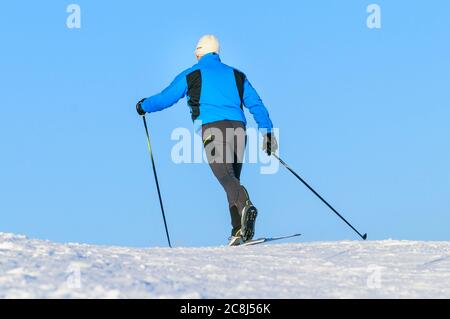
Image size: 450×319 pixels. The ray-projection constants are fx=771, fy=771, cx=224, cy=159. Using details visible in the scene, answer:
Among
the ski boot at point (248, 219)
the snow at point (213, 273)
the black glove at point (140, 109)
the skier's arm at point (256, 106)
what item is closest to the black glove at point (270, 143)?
the skier's arm at point (256, 106)

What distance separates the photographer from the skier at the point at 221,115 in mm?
8359

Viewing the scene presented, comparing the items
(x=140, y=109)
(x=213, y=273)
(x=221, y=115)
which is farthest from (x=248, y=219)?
(x=213, y=273)

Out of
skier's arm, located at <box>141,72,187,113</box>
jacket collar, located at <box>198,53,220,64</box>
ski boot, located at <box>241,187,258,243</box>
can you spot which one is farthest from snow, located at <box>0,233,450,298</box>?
jacket collar, located at <box>198,53,220,64</box>

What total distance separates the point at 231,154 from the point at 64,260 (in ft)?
11.9

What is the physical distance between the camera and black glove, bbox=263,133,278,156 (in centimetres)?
904

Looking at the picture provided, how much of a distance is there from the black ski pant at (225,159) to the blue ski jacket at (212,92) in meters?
0.11

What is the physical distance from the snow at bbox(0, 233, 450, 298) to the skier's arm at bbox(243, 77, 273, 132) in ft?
7.48

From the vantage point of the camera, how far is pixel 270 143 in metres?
9.07

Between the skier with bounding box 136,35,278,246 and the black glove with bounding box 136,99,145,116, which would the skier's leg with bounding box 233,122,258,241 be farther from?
the black glove with bounding box 136,99,145,116

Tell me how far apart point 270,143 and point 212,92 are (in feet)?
3.55

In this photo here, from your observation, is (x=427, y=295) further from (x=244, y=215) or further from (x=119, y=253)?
(x=244, y=215)

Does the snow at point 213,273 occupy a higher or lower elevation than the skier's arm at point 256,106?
lower

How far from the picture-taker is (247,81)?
8.88m

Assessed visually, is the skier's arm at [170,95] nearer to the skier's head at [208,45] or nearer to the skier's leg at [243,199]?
the skier's head at [208,45]
